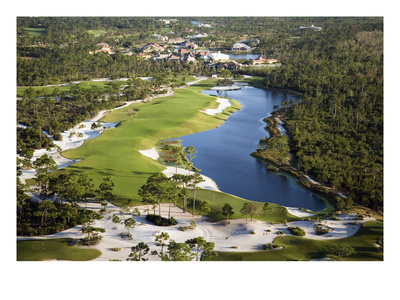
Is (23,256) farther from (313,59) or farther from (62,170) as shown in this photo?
(313,59)

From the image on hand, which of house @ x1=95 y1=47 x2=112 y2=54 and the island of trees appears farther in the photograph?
house @ x1=95 y1=47 x2=112 y2=54

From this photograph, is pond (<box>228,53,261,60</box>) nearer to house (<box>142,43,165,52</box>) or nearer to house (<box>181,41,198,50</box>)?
house (<box>181,41,198,50</box>)

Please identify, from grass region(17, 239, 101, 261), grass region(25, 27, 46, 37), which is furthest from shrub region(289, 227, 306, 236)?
grass region(25, 27, 46, 37)

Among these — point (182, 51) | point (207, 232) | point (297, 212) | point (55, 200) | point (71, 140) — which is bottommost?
point (207, 232)

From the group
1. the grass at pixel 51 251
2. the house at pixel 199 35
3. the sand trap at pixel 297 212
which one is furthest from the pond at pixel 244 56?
the grass at pixel 51 251

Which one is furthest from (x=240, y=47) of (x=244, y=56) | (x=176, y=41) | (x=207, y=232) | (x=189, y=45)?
(x=207, y=232)

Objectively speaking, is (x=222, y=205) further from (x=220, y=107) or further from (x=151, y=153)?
(x=220, y=107)
